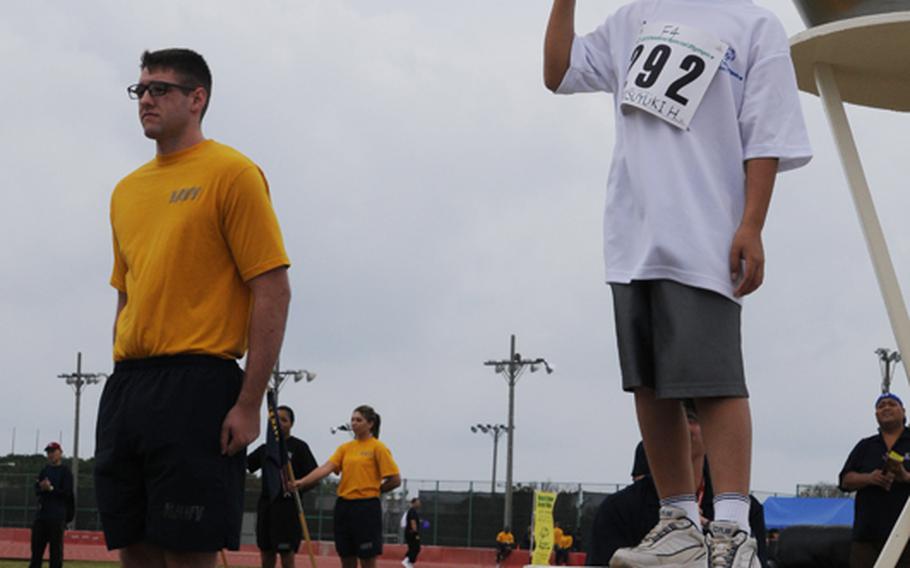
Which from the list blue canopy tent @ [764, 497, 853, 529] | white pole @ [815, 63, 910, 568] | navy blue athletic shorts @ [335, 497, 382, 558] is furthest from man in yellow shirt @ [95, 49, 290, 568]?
blue canopy tent @ [764, 497, 853, 529]

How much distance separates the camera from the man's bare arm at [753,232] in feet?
11.4

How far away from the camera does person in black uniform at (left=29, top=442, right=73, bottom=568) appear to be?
17.2 meters

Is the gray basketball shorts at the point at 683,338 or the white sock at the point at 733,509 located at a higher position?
the gray basketball shorts at the point at 683,338

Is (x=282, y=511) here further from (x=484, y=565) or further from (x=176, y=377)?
(x=484, y=565)

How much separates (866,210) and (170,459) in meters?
3.90

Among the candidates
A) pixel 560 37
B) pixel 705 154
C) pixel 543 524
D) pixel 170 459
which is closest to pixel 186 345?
pixel 170 459

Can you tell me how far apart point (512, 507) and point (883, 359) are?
12502 millimetres

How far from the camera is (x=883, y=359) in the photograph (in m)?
43.0

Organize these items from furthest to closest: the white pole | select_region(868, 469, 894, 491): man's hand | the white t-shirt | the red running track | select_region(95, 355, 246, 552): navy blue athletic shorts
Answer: the red running track → select_region(868, 469, 894, 491): man's hand → the white pole → select_region(95, 355, 246, 552): navy blue athletic shorts → the white t-shirt

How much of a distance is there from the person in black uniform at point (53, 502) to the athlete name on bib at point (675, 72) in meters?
14.7

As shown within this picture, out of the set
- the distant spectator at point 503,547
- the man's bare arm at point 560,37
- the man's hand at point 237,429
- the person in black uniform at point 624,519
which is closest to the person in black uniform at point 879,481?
the person in black uniform at point 624,519

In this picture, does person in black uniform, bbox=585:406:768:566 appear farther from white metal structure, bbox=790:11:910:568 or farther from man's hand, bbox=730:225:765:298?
man's hand, bbox=730:225:765:298

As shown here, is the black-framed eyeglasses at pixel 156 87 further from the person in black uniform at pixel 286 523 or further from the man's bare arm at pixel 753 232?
the person in black uniform at pixel 286 523

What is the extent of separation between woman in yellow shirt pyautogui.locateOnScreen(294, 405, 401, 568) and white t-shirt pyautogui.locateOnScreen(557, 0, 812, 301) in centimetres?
971
